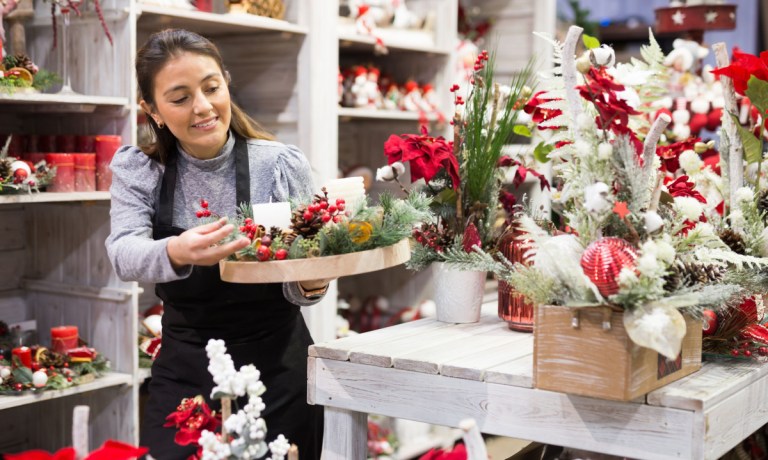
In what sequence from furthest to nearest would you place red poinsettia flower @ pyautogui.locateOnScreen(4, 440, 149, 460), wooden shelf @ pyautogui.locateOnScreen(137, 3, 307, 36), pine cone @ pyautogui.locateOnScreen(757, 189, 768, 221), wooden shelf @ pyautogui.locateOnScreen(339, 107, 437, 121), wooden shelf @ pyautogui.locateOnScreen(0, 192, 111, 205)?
1. wooden shelf @ pyautogui.locateOnScreen(339, 107, 437, 121)
2. wooden shelf @ pyautogui.locateOnScreen(137, 3, 307, 36)
3. wooden shelf @ pyautogui.locateOnScreen(0, 192, 111, 205)
4. pine cone @ pyautogui.locateOnScreen(757, 189, 768, 221)
5. red poinsettia flower @ pyautogui.locateOnScreen(4, 440, 149, 460)

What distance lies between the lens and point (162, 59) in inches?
75.8

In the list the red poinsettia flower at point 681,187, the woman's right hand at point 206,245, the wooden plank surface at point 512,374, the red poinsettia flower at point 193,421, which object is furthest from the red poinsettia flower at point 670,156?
the red poinsettia flower at point 193,421

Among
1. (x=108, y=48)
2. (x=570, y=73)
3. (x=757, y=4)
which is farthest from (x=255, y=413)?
(x=757, y=4)

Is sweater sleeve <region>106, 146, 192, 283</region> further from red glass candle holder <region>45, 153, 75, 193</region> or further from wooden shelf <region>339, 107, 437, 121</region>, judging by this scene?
wooden shelf <region>339, 107, 437, 121</region>

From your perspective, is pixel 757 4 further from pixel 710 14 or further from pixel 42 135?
pixel 42 135

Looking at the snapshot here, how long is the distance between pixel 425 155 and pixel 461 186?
4.1 inches

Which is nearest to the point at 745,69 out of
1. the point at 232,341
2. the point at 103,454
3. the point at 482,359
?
the point at 482,359

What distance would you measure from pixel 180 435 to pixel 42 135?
1.57 m

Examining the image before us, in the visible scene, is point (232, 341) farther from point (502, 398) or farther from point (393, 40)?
point (393, 40)

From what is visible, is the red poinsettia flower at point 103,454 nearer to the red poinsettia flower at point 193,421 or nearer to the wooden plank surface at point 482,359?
the red poinsettia flower at point 193,421

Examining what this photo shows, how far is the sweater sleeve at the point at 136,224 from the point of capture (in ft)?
5.53

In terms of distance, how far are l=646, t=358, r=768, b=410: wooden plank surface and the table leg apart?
526 millimetres

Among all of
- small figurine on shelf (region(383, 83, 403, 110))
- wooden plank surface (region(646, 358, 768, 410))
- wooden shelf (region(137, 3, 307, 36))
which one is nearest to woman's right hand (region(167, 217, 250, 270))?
wooden plank surface (region(646, 358, 768, 410))

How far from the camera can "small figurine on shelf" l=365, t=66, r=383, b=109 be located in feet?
11.5
